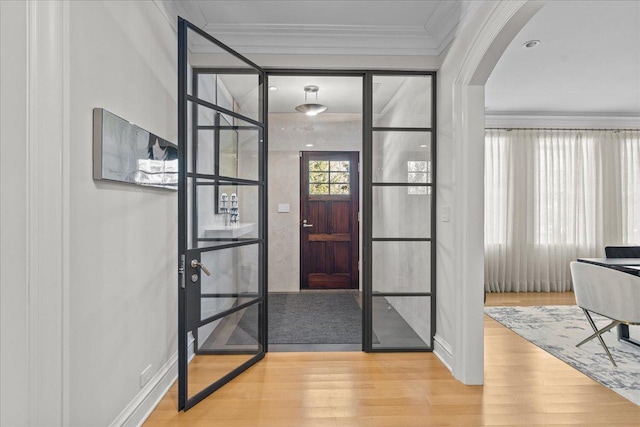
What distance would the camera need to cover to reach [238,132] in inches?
112

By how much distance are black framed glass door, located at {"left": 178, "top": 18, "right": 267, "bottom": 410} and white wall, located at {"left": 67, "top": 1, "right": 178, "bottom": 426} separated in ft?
0.66

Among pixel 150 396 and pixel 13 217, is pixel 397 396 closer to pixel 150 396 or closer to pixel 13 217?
pixel 150 396

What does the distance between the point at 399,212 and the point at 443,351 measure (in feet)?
3.92

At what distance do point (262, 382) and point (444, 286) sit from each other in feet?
5.26

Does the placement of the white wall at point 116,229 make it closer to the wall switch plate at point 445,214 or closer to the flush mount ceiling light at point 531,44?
the wall switch plate at point 445,214

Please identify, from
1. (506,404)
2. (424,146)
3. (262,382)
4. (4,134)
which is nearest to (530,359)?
(506,404)

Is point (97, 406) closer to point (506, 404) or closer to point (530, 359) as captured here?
point (506, 404)

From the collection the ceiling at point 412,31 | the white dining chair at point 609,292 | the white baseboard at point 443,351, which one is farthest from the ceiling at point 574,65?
the white baseboard at point 443,351

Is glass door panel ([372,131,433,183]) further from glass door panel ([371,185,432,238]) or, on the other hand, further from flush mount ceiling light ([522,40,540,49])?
flush mount ceiling light ([522,40,540,49])

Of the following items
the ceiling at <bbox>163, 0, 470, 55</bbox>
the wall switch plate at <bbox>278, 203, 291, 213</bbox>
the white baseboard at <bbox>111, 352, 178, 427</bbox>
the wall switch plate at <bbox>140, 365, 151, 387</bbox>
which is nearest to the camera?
the white baseboard at <bbox>111, 352, 178, 427</bbox>

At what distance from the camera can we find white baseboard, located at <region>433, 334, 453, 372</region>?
2.87m

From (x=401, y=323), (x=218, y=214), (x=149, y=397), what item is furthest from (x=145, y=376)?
(x=401, y=323)

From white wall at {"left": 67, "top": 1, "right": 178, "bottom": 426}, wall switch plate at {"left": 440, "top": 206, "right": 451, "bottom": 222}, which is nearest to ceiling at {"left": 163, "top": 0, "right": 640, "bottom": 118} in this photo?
white wall at {"left": 67, "top": 1, "right": 178, "bottom": 426}

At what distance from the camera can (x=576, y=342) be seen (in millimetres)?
3484
